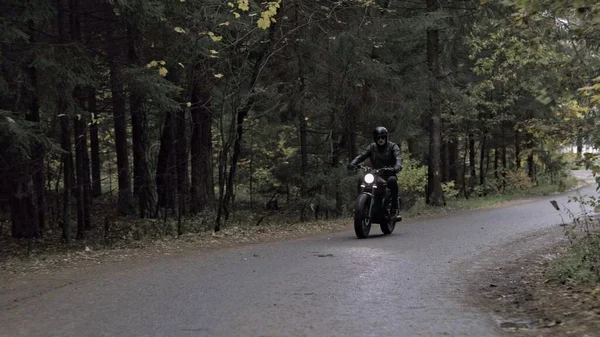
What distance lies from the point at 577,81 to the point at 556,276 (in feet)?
8.80

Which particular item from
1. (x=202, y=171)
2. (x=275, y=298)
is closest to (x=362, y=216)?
(x=275, y=298)

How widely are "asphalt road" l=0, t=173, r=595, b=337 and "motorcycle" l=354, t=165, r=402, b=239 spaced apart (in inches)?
38.8

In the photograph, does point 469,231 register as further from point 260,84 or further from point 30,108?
point 30,108

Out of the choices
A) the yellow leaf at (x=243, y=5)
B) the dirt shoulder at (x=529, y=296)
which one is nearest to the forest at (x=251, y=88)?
the yellow leaf at (x=243, y=5)

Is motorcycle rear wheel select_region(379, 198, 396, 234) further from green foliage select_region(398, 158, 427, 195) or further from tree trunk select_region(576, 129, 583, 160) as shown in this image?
green foliage select_region(398, 158, 427, 195)

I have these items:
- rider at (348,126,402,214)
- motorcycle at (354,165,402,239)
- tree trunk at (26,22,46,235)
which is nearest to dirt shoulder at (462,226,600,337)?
motorcycle at (354,165,402,239)

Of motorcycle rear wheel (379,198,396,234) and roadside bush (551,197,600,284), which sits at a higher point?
motorcycle rear wheel (379,198,396,234)

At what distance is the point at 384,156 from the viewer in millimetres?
11055

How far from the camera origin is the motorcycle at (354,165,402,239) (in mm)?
10475

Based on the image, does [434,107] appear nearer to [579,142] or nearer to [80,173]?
[579,142]

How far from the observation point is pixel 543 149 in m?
8.52

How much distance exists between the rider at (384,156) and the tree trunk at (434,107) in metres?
8.85

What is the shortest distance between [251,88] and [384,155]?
4.11 m

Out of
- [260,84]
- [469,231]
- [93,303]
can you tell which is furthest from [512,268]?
[260,84]
